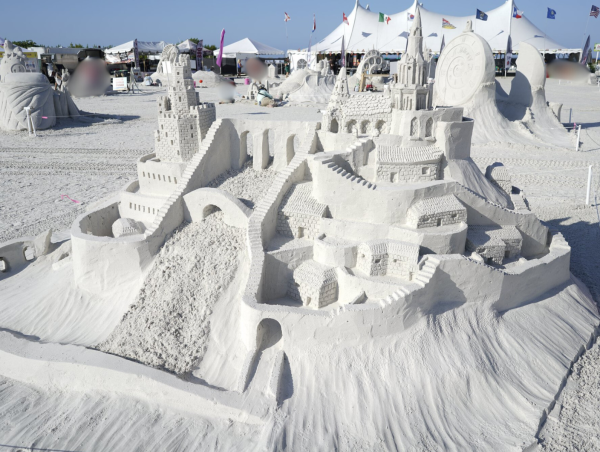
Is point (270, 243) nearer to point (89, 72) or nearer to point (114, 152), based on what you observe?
point (114, 152)

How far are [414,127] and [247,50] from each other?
67217 millimetres

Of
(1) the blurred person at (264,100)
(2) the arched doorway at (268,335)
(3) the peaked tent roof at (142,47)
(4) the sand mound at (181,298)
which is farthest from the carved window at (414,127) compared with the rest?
(3) the peaked tent roof at (142,47)

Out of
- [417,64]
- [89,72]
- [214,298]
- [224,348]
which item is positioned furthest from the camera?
[89,72]

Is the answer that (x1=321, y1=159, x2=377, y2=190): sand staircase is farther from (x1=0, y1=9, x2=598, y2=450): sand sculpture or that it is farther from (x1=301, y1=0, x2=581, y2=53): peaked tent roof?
(x1=301, y1=0, x2=581, y2=53): peaked tent roof

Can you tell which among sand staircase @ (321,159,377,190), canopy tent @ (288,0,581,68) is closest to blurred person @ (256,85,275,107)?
canopy tent @ (288,0,581,68)

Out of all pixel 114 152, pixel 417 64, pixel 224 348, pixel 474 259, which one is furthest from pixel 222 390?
pixel 114 152

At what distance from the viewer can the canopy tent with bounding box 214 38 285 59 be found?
77188 millimetres

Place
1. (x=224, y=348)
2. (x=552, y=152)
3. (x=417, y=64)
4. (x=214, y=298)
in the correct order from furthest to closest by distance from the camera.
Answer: (x=552, y=152), (x=417, y=64), (x=214, y=298), (x=224, y=348)

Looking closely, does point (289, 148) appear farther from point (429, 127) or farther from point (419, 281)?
point (419, 281)

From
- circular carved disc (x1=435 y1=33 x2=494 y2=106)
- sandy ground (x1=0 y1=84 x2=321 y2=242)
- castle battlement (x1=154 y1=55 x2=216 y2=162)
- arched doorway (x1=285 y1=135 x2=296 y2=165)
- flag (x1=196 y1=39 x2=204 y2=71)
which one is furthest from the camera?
flag (x1=196 y1=39 x2=204 y2=71)

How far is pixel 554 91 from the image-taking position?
193 feet

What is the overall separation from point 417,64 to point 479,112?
700 inches

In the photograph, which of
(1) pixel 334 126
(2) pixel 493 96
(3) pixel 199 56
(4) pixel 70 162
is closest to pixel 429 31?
(3) pixel 199 56

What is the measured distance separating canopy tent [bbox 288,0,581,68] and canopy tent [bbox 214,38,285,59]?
8160mm
